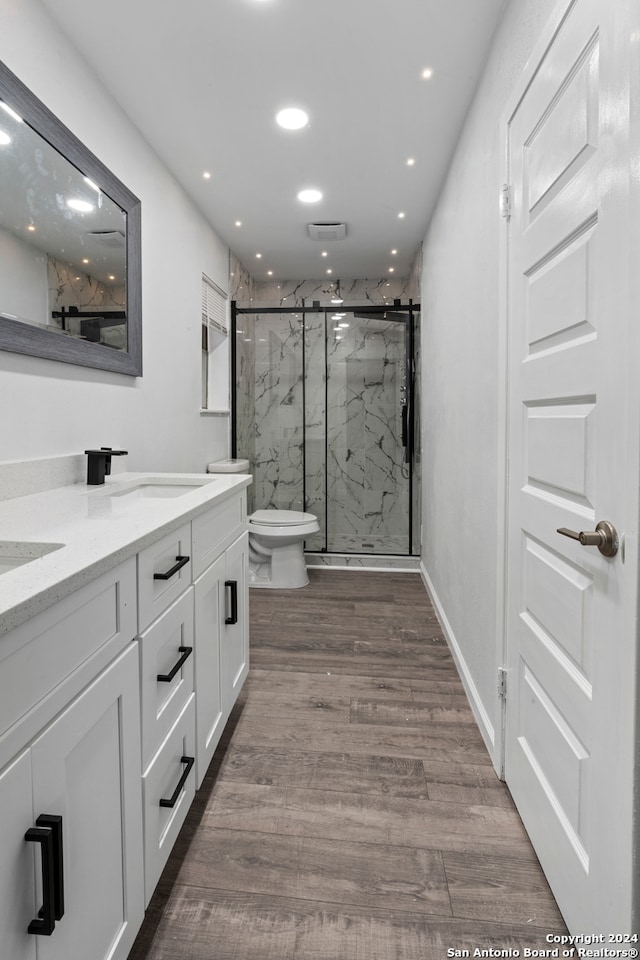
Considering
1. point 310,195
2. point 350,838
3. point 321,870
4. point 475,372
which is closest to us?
point 321,870

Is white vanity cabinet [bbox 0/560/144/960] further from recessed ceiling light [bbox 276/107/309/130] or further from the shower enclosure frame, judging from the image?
the shower enclosure frame

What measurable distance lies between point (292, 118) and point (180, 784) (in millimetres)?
2584

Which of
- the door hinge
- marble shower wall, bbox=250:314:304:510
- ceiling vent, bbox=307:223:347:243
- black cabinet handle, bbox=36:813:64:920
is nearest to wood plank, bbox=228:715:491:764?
black cabinet handle, bbox=36:813:64:920

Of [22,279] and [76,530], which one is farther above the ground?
[22,279]

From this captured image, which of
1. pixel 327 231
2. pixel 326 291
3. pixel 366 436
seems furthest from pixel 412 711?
pixel 326 291

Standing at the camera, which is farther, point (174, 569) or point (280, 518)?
point (280, 518)

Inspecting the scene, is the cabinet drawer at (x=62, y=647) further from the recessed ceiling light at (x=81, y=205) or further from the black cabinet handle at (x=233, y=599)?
the recessed ceiling light at (x=81, y=205)

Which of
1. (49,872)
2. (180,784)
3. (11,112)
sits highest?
(11,112)

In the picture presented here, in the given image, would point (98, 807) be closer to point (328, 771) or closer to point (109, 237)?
point (328, 771)

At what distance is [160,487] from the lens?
1975mm

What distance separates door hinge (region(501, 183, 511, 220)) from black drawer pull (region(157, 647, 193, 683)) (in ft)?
5.04

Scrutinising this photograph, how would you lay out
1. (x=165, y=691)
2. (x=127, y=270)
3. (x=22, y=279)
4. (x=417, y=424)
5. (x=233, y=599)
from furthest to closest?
→ 1. (x=417, y=424)
2. (x=127, y=270)
3. (x=233, y=599)
4. (x=22, y=279)
5. (x=165, y=691)

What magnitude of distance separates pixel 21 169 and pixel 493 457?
1705 millimetres

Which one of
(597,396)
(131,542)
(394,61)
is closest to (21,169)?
(131,542)
